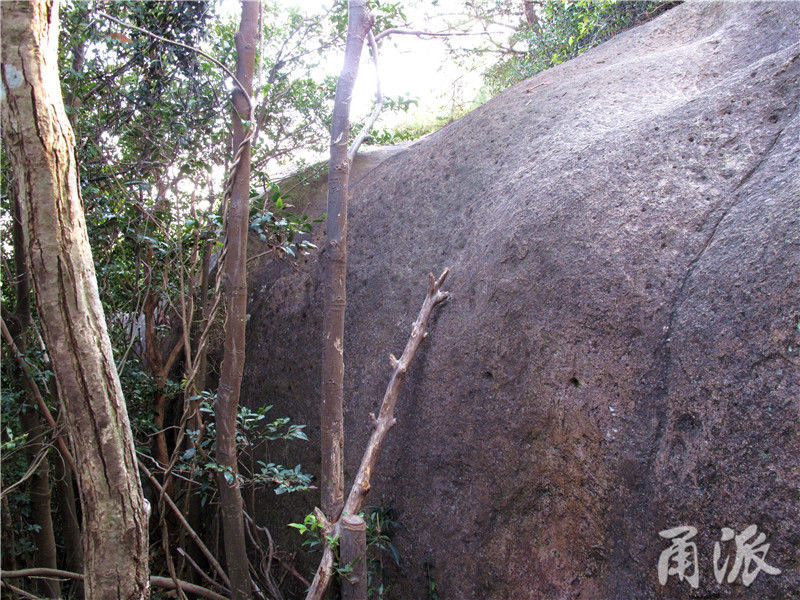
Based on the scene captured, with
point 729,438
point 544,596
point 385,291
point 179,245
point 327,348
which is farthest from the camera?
point 385,291

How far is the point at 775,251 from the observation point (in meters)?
2.34

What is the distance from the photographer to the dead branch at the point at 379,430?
2.75m

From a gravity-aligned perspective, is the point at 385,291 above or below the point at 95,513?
above

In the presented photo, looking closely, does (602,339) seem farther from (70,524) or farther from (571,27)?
(571,27)

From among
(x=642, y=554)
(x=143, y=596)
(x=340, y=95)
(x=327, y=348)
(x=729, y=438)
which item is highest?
(x=340, y=95)

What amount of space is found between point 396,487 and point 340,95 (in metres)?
2.27

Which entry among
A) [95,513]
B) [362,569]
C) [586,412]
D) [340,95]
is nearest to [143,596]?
[95,513]

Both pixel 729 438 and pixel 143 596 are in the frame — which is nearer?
pixel 143 596

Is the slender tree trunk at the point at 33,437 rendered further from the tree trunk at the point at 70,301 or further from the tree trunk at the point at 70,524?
the tree trunk at the point at 70,301

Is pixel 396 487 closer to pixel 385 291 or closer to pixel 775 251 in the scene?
pixel 385 291

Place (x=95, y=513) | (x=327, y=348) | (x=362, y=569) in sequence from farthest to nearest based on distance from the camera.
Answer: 1. (x=327, y=348)
2. (x=362, y=569)
3. (x=95, y=513)

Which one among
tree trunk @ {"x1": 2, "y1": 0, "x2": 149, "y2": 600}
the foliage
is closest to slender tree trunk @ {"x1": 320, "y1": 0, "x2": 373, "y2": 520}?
tree trunk @ {"x1": 2, "y1": 0, "x2": 149, "y2": 600}

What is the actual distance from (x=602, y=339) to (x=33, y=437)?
343 centimetres

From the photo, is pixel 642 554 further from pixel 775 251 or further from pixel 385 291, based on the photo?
pixel 385 291
